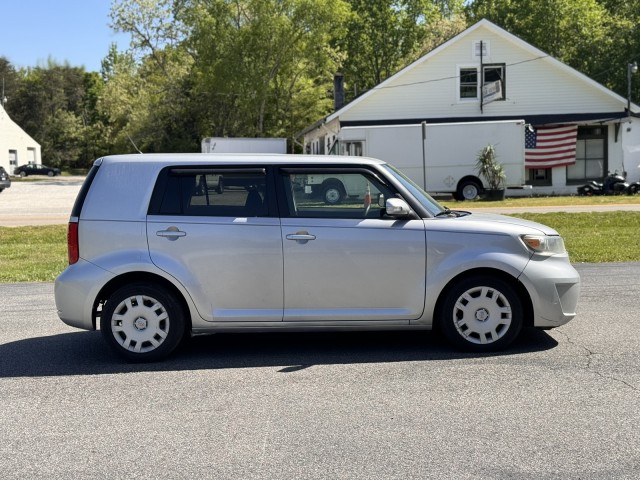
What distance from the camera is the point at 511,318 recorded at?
6.28 m

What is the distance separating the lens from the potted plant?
2714 cm

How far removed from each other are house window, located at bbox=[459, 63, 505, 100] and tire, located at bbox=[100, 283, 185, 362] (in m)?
29.4

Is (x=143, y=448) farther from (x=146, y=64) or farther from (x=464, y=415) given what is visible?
(x=146, y=64)

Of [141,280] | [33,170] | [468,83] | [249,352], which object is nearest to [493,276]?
[249,352]

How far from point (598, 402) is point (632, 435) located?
0.61 meters

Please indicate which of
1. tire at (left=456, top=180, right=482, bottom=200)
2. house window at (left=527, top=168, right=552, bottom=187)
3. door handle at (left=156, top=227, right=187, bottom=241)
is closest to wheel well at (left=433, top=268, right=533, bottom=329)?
door handle at (left=156, top=227, right=187, bottom=241)

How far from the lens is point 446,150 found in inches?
1114

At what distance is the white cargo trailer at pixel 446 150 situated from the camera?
2788 centimetres

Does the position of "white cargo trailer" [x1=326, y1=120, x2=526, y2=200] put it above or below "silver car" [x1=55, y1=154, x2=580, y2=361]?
above

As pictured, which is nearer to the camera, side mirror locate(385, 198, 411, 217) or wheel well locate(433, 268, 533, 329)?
side mirror locate(385, 198, 411, 217)

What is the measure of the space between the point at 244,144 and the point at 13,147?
4742 centimetres

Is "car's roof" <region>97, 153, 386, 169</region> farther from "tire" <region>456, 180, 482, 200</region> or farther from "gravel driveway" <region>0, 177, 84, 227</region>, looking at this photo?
"tire" <region>456, 180, 482, 200</region>

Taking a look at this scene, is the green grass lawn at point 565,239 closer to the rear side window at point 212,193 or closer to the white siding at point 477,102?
the rear side window at point 212,193

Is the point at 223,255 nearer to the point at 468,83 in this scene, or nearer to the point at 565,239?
the point at 565,239
